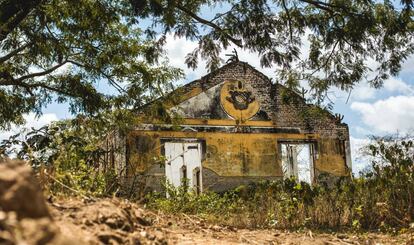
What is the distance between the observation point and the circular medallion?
68.7ft

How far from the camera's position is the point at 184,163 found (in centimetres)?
2100

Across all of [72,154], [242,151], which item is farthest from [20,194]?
[242,151]

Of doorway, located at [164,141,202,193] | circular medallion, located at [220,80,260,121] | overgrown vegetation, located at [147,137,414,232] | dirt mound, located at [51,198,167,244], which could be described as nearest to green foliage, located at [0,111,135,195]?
dirt mound, located at [51,198,167,244]

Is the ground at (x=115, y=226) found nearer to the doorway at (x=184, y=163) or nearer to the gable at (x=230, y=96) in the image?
the doorway at (x=184, y=163)

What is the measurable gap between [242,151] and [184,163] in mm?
2227

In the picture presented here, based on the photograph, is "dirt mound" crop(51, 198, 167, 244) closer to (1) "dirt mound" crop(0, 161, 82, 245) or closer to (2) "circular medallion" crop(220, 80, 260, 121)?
(1) "dirt mound" crop(0, 161, 82, 245)

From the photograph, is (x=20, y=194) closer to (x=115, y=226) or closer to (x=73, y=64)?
(x=115, y=226)

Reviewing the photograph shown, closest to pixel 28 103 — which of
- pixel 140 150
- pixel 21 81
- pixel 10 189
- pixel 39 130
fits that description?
pixel 21 81

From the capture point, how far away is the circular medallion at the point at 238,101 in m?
20.9

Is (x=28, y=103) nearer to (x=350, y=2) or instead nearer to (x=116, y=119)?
(x=116, y=119)

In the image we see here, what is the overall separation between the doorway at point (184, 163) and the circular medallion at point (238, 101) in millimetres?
1972

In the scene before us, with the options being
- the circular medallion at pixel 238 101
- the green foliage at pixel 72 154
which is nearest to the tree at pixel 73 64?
the green foliage at pixel 72 154

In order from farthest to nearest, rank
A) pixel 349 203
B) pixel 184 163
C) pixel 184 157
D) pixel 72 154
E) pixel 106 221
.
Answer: pixel 184 157 < pixel 184 163 < pixel 349 203 < pixel 72 154 < pixel 106 221

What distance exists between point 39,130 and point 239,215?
345 cm
